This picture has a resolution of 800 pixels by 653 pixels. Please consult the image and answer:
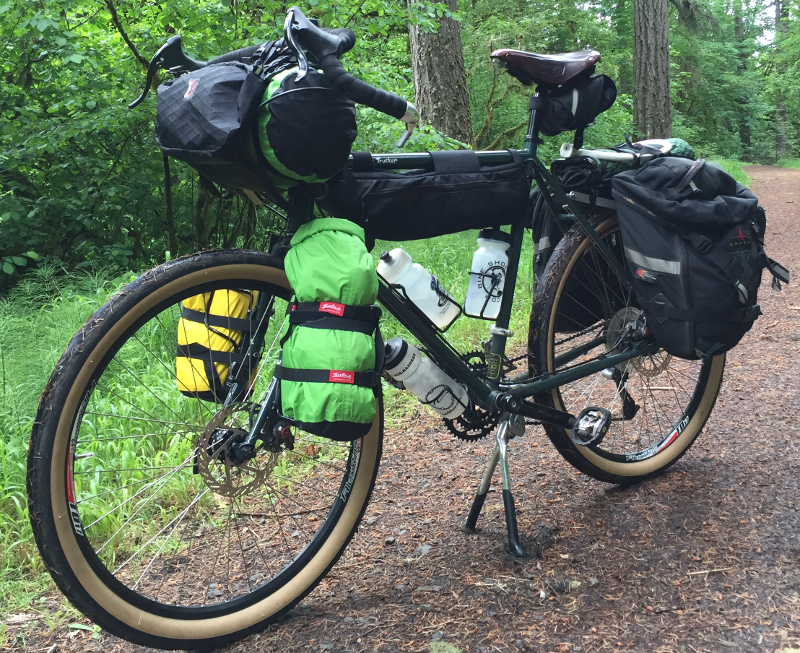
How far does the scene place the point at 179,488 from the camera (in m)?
2.50

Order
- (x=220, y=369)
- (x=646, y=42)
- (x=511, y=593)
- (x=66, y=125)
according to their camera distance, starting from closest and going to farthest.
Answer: (x=220, y=369) → (x=511, y=593) → (x=66, y=125) → (x=646, y=42)

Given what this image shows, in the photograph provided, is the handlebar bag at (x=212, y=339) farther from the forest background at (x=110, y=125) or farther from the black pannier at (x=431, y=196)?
the forest background at (x=110, y=125)

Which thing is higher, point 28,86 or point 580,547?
point 28,86

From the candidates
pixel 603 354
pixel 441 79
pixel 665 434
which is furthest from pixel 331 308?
pixel 441 79

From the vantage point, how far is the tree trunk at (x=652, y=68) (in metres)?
9.15

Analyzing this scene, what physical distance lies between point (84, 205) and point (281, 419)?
5.23m

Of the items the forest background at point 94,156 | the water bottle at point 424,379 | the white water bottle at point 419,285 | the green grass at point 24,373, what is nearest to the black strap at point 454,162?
the white water bottle at point 419,285

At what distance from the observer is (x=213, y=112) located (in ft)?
4.95

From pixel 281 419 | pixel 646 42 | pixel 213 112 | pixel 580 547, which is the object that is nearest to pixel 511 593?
pixel 580 547

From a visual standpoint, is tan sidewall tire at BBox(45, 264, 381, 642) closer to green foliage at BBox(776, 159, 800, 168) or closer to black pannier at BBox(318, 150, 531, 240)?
black pannier at BBox(318, 150, 531, 240)

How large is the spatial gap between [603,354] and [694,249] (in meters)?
0.60

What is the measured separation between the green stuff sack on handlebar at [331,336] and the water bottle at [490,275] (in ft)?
2.31

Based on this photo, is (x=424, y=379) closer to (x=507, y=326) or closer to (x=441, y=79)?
(x=507, y=326)

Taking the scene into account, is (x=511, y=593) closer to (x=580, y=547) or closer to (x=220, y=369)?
(x=580, y=547)
